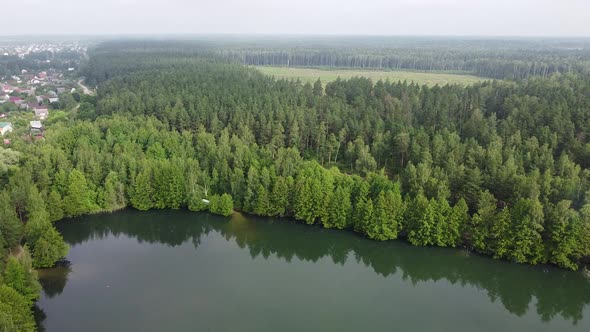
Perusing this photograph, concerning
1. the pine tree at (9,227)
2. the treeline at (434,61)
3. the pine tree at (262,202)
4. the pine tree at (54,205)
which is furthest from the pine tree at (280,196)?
the treeline at (434,61)

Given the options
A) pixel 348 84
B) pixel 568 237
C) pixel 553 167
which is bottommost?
pixel 568 237

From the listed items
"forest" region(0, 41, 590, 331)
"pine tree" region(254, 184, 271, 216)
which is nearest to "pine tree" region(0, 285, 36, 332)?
"forest" region(0, 41, 590, 331)

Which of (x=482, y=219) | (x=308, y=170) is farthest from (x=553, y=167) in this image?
(x=308, y=170)

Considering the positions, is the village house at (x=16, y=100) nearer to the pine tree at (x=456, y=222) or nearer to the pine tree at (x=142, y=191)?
the pine tree at (x=142, y=191)

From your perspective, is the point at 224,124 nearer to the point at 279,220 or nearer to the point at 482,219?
the point at 279,220

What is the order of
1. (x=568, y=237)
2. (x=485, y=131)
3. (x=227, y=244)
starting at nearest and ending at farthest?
(x=568, y=237), (x=227, y=244), (x=485, y=131)

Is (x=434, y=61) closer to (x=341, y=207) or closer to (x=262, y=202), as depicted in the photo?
(x=341, y=207)

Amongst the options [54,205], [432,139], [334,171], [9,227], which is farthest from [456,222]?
[54,205]
